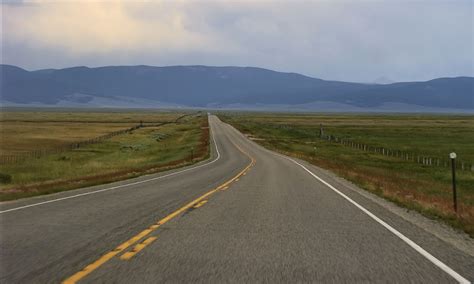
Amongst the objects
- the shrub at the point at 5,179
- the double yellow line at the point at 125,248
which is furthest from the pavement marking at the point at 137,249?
the shrub at the point at 5,179

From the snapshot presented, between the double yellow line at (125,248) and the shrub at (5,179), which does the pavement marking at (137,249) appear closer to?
the double yellow line at (125,248)

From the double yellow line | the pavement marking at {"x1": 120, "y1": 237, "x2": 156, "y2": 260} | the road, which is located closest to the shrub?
the road

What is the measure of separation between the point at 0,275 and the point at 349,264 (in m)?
4.71

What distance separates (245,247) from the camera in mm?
8719

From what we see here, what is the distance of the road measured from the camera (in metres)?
6.99

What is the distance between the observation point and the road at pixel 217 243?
22.9 ft

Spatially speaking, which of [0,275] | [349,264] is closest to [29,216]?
[0,275]

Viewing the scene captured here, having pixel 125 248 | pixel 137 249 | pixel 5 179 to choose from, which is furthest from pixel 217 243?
pixel 5 179

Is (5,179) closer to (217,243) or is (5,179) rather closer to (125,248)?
(125,248)

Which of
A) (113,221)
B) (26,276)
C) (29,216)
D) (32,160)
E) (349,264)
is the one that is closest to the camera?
(26,276)

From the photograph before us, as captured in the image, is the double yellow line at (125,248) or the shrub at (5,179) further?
the shrub at (5,179)

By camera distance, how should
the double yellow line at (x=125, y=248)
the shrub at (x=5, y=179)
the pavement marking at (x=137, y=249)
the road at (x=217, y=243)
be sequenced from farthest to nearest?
the shrub at (x=5, y=179)
the pavement marking at (x=137, y=249)
the road at (x=217, y=243)
the double yellow line at (x=125, y=248)

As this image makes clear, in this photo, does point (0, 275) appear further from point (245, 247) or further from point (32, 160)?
point (32, 160)

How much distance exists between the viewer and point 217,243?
9.02 m
